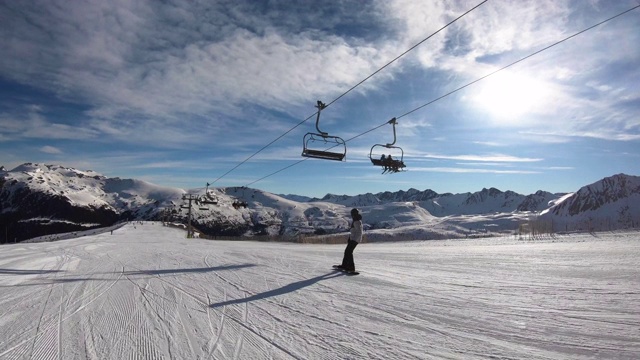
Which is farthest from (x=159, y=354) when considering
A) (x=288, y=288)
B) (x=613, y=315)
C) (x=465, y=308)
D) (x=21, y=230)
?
(x=21, y=230)

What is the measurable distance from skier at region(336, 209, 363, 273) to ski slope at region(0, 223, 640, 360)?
73 centimetres

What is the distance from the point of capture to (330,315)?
18.7 ft

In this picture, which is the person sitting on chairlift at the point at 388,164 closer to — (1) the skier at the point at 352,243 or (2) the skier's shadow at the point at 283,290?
(1) the skier at the point at 352,243

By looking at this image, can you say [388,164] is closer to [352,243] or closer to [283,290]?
[352,243]

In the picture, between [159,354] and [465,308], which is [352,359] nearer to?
[159,354]

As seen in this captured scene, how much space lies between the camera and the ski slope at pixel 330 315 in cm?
416

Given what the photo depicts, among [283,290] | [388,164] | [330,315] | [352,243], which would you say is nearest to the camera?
[330,315]

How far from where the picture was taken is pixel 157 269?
11.3 meters

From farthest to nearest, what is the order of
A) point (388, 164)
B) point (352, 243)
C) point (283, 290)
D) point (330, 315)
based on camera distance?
point (388, 164), point (352, 243), point (283, 290), point (330, 315)

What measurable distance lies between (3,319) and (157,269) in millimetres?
5837

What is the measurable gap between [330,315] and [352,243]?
16.5 ft

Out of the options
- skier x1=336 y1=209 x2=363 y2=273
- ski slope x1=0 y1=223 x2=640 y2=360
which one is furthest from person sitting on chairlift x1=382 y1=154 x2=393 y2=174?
ski slope x1=0 y1=223 x2=640 y2=360

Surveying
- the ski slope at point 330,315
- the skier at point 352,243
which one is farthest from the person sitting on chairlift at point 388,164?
the ski slope at point 330,315

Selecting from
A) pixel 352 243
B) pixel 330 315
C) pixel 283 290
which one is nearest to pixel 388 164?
pixel 352 243
